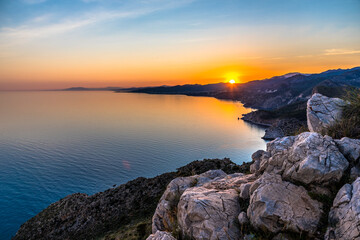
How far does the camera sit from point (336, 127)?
1305 centimetres

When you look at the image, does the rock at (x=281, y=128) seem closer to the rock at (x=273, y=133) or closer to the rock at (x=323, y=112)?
the rock at (x=273, y=133)

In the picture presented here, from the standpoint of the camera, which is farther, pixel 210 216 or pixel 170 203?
pixel 170 203

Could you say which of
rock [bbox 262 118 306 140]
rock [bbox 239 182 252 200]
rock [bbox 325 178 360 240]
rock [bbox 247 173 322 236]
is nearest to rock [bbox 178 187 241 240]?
rock [bbox 239 182 252 200]

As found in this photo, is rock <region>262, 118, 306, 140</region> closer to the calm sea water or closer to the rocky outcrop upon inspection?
the calm sea water

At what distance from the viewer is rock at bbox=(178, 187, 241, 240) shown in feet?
31.7

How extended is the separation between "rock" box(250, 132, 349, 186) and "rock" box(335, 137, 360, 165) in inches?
14.1

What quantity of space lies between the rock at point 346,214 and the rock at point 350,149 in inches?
75.5

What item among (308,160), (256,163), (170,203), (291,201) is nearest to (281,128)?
(256,163)

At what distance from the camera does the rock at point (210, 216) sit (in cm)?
967

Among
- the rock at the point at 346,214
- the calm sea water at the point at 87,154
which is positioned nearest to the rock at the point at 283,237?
the rock at the point at 346,214

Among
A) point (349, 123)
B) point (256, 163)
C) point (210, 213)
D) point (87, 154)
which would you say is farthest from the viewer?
point (87, 154)

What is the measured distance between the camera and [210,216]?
10.3 metres

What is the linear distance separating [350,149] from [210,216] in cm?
734

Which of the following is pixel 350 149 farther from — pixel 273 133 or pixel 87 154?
pixel 273 133
